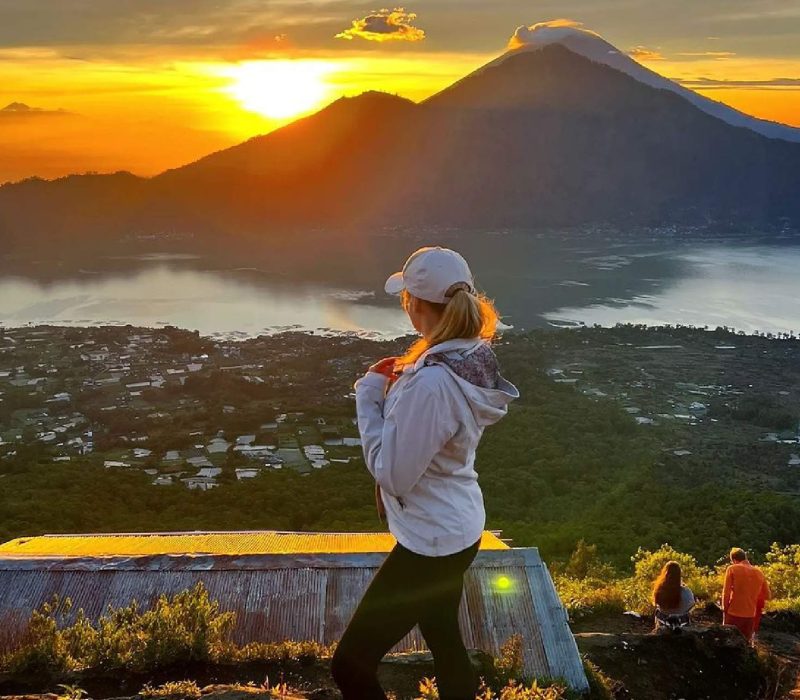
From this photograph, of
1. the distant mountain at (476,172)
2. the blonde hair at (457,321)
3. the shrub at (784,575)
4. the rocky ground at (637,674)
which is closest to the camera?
the blonde hair at (457,321)

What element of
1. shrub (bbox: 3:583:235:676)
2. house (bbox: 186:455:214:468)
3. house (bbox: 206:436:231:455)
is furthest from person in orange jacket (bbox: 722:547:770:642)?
house (bbox: 206:436:231:455)

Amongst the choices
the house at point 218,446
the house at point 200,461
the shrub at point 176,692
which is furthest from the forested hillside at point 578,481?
the shrub at point 176,692

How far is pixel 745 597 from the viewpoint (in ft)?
11.9

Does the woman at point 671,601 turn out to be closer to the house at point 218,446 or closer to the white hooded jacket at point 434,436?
the white hooded jacket at point 434,436

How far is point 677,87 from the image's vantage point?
139 m

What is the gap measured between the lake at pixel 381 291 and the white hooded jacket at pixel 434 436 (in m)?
41.2

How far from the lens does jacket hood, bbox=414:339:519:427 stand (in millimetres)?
1451

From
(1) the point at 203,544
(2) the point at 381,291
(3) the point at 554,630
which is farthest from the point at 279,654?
(2) the point at 381,291

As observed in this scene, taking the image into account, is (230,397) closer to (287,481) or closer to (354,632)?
(287,481)

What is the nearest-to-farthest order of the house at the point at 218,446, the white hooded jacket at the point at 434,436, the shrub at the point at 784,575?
the white hooded jacket at the point at 434,436, the shrub at the point at 784,575, the house at the point at 218,446

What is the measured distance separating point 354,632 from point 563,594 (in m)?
3.77

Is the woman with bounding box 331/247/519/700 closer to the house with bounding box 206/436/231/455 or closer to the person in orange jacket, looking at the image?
the person in orange jacket

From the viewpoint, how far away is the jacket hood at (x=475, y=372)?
4.76 feet

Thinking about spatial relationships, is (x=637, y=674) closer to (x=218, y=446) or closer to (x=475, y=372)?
(x=475, y=372)
